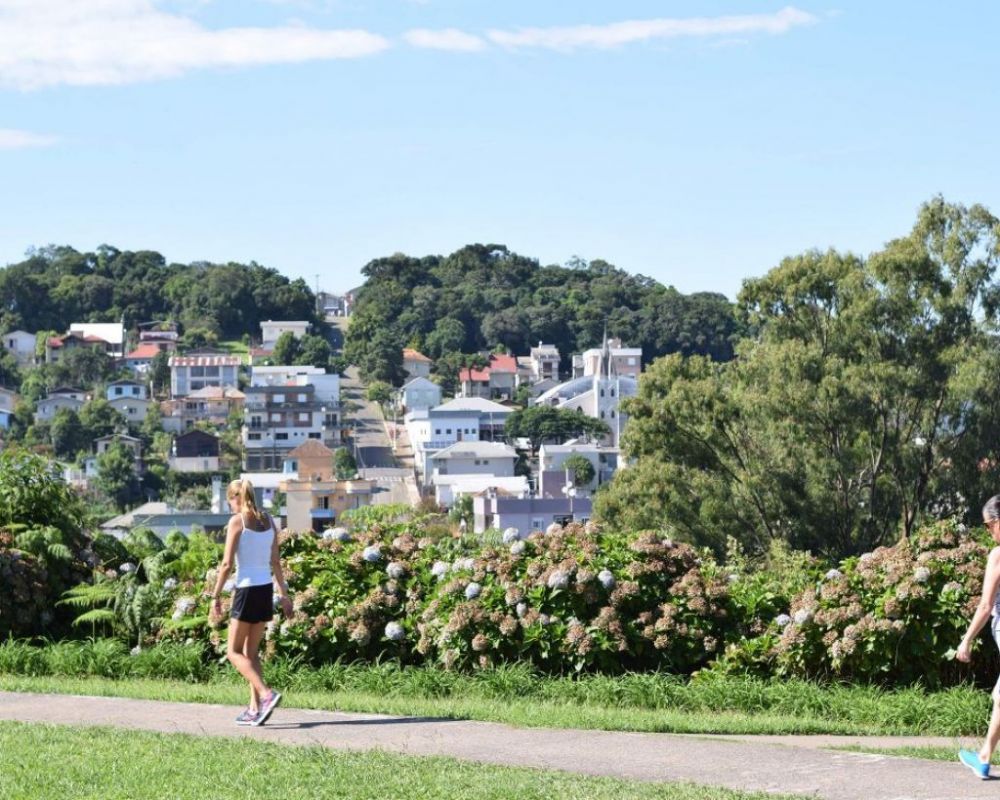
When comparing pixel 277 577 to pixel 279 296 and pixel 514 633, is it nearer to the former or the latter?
pixel 514 633

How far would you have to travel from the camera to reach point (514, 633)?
339 inches

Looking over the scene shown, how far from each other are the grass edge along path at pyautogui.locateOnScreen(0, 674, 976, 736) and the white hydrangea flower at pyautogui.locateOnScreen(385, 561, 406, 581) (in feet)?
3.04

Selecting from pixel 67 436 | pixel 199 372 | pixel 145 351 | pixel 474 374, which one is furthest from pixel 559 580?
pixel 145 351

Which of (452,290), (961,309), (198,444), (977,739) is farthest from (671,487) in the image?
(452,290)

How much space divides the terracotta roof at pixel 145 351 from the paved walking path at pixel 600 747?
164233 millimetres

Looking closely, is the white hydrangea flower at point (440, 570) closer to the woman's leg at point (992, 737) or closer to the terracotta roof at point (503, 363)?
the woman's leg at point (992, 737)

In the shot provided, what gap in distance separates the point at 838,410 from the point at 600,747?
79.5 feet

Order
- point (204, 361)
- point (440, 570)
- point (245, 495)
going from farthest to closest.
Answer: point (204, 361) < point (440, 570) < point (245, 495)

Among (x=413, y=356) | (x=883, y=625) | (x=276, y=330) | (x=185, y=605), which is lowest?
(x=185, y=605)

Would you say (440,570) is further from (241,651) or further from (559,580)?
(241,651)

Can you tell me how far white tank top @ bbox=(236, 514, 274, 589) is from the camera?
7.54m

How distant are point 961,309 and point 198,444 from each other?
10728 cm

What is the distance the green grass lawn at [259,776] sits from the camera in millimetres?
5711

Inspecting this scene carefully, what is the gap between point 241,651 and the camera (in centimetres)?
759
